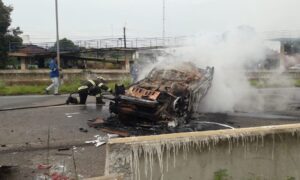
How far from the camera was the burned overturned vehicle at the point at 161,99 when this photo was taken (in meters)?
9.70

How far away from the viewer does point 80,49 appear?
48969mm

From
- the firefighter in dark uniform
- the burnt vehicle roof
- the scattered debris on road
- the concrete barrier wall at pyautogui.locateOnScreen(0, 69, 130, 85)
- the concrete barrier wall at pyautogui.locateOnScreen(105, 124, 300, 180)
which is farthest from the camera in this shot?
the concrete barrier wall at pyautogui.locateOnScreen(0, 69, 130, 85)

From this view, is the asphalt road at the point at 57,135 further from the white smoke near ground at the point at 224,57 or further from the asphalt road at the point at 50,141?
the white smoke near ground at the point at 224,57

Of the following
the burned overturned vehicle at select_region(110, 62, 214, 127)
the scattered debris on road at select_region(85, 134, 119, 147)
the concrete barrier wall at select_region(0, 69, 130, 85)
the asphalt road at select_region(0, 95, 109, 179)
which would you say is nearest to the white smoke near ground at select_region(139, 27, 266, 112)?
the burned overturned vehicle at select_region(110, 62, 214, 127)

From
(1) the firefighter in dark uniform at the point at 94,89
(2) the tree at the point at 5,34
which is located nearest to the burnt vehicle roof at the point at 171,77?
(1) the firefighter in dark uniform at the point at 94,89

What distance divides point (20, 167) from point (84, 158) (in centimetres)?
111

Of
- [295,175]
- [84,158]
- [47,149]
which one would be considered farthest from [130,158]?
[47,149]

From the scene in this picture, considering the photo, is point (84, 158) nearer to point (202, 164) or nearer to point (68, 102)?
point (202, 164)

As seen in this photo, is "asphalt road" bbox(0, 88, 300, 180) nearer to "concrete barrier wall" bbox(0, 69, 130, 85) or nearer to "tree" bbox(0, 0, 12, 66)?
"concrete barrier wall" bbox(0, 69, 130, 85)

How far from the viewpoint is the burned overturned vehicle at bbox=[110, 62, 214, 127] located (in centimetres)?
970

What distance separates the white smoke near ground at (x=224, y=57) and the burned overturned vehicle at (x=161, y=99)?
1.90 metres

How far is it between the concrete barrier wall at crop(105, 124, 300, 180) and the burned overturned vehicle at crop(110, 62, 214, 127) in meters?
4.63

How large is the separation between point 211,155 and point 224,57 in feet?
31.1

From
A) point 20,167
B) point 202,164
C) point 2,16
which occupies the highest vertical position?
point 2,16
